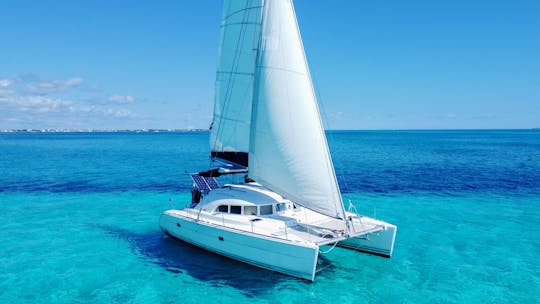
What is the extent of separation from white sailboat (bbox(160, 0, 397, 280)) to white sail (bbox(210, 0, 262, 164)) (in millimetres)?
772

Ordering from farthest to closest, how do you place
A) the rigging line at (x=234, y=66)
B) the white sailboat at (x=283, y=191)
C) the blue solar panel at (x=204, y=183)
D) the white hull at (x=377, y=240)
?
the blue solar panel at (x=204, y=183), the rigging line at (x=234, y=66), the white hull at (x=377, y=240), the white sailboat at (x=283, y=191)

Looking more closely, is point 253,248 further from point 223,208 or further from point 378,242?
point 378,242

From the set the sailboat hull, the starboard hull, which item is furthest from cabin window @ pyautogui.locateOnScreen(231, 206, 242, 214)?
the starboard hull

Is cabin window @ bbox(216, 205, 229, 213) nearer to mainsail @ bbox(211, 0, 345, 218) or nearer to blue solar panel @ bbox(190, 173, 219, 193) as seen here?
mainsail @ bbox(211, 0, 345, 218)

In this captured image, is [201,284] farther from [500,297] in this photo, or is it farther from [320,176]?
[500,297]

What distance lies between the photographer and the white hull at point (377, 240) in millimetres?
14016

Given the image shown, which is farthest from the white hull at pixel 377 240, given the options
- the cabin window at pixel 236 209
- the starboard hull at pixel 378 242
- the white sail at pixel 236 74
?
the white sail at pixel 236 74

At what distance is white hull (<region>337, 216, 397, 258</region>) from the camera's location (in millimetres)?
14016

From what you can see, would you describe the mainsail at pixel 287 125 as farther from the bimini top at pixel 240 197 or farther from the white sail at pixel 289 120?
the bimini top at pixel 240 197

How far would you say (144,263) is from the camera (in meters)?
14.5

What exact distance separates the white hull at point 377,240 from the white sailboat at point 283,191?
4 centimetres

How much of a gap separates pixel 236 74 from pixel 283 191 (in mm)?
6542

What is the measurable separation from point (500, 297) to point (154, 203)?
69.5 ft

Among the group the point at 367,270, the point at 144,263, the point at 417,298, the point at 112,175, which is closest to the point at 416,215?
the point at 367,270
